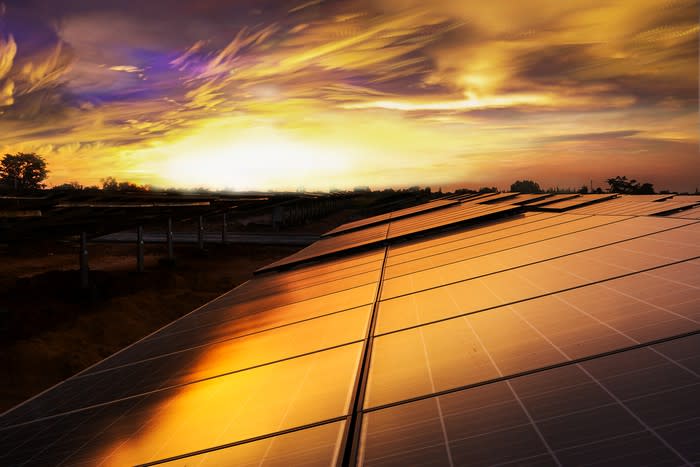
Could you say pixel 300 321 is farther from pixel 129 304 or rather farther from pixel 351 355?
pixel 129 304

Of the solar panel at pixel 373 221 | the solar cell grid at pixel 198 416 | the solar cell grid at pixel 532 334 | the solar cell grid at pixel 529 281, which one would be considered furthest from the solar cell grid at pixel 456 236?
the solar panel at pixel 373 221

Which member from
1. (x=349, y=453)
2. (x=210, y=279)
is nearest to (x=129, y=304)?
(x=210, y=279)

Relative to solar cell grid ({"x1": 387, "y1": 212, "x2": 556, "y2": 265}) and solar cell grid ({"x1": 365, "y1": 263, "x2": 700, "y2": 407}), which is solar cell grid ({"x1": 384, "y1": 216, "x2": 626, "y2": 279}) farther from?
solar cell grid ({"x1": 365, "y1": 263, "x2": 700, "y2": 407})

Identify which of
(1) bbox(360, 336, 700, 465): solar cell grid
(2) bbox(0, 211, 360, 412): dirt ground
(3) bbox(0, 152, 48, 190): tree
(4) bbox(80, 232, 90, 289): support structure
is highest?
(3) bbox(0, 152, 48, 190): tree

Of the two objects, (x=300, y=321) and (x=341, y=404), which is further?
(x=300, y=321)

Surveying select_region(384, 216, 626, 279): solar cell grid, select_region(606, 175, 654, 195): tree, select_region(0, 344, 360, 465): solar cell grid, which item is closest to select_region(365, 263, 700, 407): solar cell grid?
select_region(0, 344, 360, 465): solar cell grid
